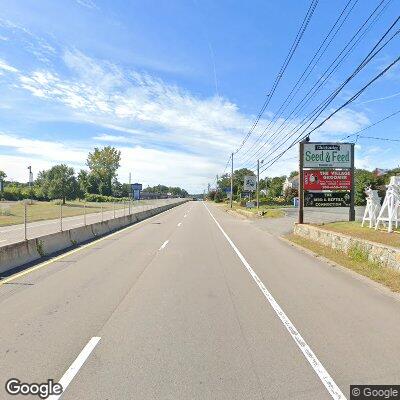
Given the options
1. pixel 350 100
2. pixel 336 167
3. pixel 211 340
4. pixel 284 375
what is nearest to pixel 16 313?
pixel 211 340

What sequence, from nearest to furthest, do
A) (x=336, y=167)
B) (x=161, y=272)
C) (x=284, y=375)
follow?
1. (x=284, y=375)
2. (x=161, y=272)
3. (x=336, y=167)

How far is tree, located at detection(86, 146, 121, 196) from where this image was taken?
145125 mm

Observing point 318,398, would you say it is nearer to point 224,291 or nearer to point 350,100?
point 224,291

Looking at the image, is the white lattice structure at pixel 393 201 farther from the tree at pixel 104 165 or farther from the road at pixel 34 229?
the tree at pixel 104 165

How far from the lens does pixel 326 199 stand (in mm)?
25203

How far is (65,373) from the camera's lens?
5.02 m

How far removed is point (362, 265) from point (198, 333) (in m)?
8.37

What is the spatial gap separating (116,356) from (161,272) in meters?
6.59

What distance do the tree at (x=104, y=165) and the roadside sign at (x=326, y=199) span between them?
12480 cm

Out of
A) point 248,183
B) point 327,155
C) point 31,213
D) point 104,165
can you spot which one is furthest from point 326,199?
point 104,165

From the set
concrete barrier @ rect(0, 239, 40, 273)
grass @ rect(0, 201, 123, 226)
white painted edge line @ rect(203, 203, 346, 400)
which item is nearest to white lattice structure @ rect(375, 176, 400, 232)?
white painted edge line @ rect(203, 203, 346, 400)

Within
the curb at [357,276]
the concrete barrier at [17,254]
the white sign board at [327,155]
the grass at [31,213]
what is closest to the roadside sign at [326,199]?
the white sign board at [327,155]

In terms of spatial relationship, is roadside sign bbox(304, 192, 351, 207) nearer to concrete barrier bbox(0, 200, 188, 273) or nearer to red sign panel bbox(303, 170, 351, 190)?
red sign panel bbox(303, 170, 351, 190)

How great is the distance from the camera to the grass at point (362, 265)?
35.5ft
